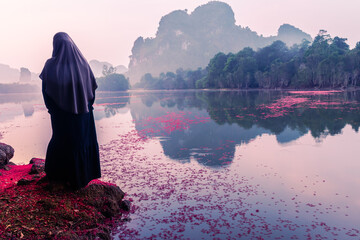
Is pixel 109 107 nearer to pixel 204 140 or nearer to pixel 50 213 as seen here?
pixel 204 140

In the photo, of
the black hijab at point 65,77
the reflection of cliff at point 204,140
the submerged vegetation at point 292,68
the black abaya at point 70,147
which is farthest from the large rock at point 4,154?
the submerged vegetation at point 292,68

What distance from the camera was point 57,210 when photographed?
5398 mm

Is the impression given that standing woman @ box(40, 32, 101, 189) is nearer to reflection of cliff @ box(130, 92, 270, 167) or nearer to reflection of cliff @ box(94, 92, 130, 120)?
reflection of cliff @ box(130, 92, 270, 167)

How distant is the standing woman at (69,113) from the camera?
5.40m

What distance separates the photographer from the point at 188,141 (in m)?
15.1

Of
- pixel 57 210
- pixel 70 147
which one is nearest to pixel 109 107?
pixel 70 147

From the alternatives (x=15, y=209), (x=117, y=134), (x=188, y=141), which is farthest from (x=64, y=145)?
(x=117, y=134)

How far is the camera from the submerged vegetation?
63481mm

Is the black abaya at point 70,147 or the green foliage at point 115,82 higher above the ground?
the green foliage at point 115,82

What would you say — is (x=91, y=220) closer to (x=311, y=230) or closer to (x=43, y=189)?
(x=43, y=189)

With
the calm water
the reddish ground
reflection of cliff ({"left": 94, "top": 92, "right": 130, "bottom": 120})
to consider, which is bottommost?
the calm water

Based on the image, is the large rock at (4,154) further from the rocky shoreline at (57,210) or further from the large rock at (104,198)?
the large rock at (104,198)

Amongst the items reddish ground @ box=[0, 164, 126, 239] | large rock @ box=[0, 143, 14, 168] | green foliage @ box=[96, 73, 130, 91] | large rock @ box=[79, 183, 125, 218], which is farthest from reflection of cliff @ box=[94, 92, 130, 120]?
green foliage @ box=[96, 73, 130, 91]

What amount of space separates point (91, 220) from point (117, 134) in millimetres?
12975
